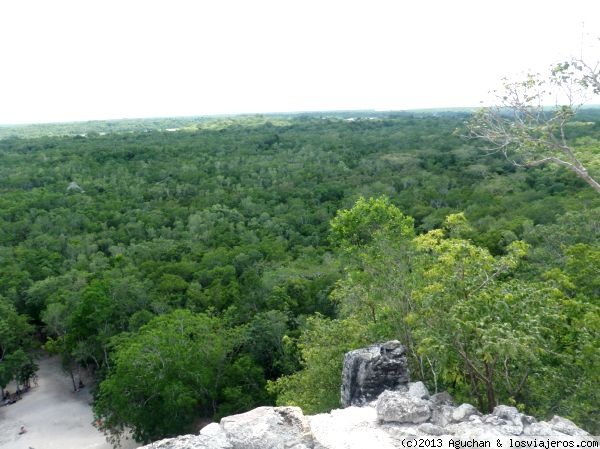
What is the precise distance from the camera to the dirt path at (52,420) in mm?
20156

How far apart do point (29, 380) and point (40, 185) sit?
39282 millimetres

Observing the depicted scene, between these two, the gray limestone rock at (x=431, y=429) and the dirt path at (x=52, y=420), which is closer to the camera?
the gray limestone rock at (x=431, y=429)

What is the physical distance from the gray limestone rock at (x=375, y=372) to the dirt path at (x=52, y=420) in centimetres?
1251

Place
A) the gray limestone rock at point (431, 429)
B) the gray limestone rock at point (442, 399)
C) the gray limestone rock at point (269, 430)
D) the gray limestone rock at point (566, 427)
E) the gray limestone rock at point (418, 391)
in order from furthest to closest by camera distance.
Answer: the gray limestone rock at point (418, 391) < the gray limestone rock at point (442, 399) < the gray limestone rock at point (269, 430) < the gray limestone rock at point (431, 429) < the gray limestone rock at point (566, 427)

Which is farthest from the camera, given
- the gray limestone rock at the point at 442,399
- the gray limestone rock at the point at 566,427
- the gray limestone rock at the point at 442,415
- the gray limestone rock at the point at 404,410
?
the gray limestone rock at the point at 442,399

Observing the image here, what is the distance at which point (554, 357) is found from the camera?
31.3 feet

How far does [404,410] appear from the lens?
349 inches

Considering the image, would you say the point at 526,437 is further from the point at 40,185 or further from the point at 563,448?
the point at 40,185

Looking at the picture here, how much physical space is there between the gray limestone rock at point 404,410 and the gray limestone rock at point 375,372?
162cm

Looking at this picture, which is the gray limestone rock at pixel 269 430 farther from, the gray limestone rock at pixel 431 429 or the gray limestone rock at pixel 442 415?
the gray limestone rock at pixel 442 415

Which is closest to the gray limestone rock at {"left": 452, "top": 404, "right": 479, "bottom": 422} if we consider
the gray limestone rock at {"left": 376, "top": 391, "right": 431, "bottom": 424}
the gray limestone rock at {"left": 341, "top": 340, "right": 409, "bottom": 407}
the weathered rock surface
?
the weathered rock surface

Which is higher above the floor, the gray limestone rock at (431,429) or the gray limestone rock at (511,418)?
the gray limestone rock at (511,418)

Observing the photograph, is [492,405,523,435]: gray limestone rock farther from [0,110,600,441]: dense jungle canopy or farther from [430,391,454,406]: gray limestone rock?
[430,391,454,406]: gray limestone rock

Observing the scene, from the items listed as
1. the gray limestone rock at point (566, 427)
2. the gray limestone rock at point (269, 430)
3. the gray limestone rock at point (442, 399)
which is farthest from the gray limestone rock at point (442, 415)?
the gray limestone rock at point (269, 430)
